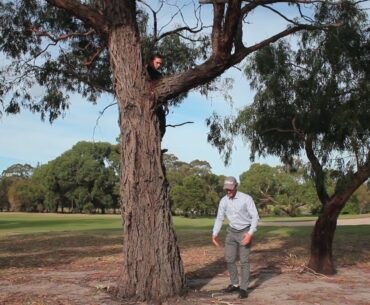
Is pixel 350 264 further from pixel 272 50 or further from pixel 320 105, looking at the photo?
pixel 272 50

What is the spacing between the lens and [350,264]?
13875 millimetres

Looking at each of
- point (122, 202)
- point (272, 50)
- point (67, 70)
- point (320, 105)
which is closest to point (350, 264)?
point (320, 105)

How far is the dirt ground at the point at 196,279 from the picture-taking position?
8.63 m

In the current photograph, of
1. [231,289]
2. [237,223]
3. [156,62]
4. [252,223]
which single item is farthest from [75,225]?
[252,223]

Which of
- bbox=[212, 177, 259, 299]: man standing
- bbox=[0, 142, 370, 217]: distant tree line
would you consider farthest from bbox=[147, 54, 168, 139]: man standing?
bbox=[0, 142, 370, 217]: distant tree line

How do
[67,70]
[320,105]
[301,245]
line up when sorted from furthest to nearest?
[301,245]
[67,70]
[320,105]

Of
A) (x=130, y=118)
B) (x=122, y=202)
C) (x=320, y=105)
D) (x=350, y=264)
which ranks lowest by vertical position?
(x=350, y=264)

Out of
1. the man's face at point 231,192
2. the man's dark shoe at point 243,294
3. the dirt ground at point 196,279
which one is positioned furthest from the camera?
the man's face at point 231,192

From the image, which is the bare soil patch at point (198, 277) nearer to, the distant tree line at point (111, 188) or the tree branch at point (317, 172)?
the tree branch at point (317, 172)

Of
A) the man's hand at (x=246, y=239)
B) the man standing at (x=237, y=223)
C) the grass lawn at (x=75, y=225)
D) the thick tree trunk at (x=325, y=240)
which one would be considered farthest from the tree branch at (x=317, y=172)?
the grass lawn at (x=75, y=225)

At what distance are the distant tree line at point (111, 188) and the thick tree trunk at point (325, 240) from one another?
5805 cm

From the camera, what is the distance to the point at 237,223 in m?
9.19

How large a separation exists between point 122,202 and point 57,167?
84970mm

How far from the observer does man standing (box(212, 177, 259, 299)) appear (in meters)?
9.02
